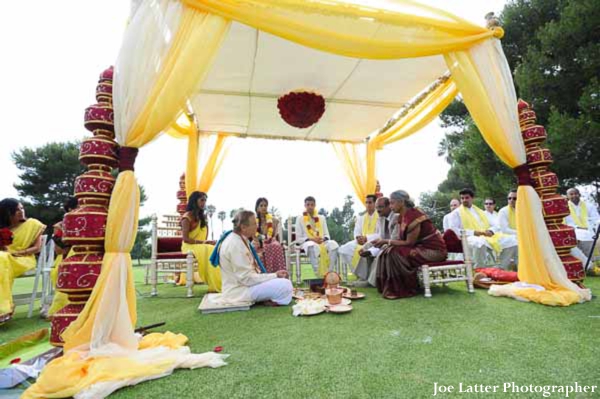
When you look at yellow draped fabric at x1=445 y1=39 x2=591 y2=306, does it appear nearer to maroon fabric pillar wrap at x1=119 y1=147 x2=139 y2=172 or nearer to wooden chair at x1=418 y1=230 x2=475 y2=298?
wooden chair at x1=418 y1=230 x2=475 y2=298

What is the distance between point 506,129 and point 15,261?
228 inches

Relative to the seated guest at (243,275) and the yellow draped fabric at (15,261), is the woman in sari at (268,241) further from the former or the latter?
the yellow draped fabric at (15,261)

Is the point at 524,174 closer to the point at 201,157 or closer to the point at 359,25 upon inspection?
the point at 359,25

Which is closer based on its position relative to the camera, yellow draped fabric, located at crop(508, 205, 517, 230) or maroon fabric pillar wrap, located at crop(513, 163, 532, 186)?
maroon fabric pillar wrap, located at crop(513, 163, 532, 186)

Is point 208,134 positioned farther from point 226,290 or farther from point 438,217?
point 438,217

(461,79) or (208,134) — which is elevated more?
(208,134)

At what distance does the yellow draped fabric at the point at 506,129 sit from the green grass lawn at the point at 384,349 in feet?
1.50

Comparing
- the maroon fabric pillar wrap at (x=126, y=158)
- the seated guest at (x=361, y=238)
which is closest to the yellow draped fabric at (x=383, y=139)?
the seated guest at (x=361, y=238)

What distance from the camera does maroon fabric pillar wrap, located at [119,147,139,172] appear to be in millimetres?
2287

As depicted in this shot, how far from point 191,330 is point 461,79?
3892mm

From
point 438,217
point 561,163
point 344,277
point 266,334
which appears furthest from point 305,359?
point 438,217

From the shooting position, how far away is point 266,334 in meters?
2.40

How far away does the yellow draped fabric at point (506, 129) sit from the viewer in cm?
318

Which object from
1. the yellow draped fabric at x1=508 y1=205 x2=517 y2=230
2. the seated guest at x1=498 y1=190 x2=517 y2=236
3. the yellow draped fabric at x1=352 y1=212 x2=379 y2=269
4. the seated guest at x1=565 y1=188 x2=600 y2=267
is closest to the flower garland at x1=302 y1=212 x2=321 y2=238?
the yellow draped fabric at x1=352 y1=212 x2=379 y2=269
